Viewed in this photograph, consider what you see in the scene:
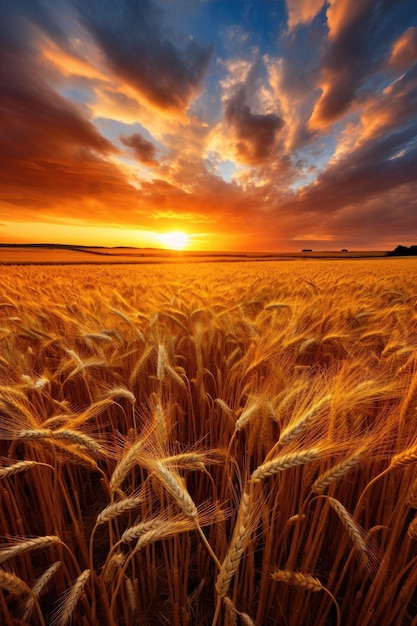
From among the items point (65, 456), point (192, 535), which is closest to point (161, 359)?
point (65, 456)

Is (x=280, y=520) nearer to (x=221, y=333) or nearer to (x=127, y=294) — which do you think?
(x=221, y=333)

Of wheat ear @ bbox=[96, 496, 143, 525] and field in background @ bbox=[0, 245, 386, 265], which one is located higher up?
wheat ear @ bbox=[96, 496, 143, 525]

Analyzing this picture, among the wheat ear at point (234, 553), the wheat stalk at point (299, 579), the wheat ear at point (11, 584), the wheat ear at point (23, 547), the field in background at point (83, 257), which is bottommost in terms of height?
the field in background at point (83, 257)

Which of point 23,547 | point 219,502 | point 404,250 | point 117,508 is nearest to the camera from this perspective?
point 23,547

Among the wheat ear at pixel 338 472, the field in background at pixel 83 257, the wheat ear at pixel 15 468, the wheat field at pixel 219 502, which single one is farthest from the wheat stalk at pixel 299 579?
the field in background at pixel 83 257

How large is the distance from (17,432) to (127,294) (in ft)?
13.5

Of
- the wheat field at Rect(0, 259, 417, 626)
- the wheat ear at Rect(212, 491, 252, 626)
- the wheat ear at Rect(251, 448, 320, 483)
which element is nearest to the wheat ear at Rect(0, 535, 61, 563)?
the wheat field at Rect(0, 259, 417, 626)

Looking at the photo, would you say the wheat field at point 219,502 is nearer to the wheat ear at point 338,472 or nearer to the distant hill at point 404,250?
the wheat ear at point 338,472

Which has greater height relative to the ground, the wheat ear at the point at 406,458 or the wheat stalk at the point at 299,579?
the wheat ear at the point at 406,458

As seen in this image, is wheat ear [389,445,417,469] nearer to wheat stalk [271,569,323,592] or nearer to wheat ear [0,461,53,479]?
wheat stalk [271,569,323,592]

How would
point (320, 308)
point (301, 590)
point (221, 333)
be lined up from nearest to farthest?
point (301, 590) < point (221, 333) < point (320, 308)

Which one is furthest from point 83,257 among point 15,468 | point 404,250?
point 404,250

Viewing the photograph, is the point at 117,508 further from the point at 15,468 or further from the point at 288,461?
the point at 288,461

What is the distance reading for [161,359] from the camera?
1634 millimetres
